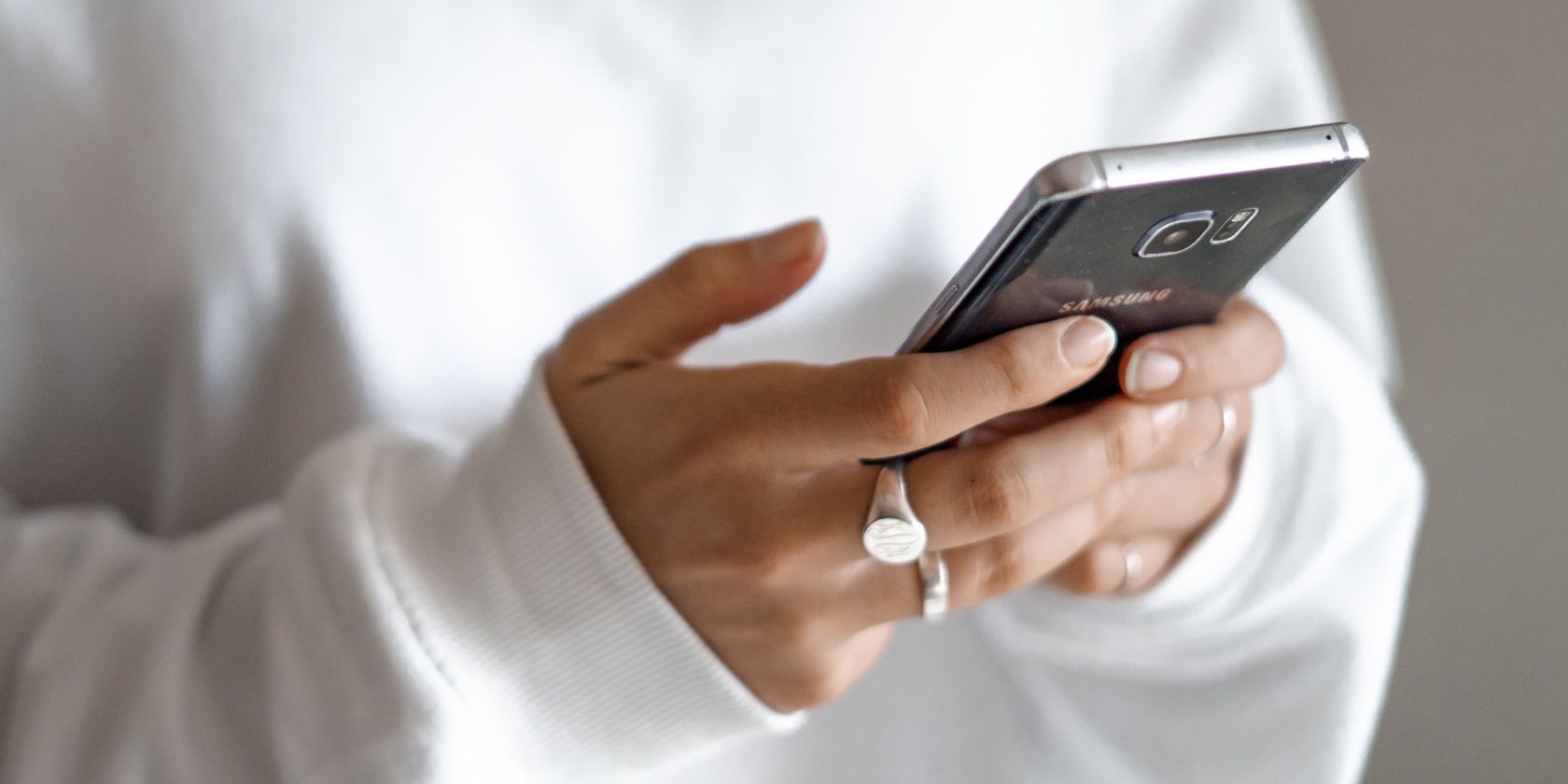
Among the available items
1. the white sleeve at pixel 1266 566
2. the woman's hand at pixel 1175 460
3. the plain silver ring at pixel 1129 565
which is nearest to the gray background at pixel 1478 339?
the white sleeve at pixel 1266 566

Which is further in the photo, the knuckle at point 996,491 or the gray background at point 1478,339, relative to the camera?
the gray background at point 1478,339

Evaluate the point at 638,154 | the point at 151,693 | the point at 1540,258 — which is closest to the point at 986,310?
the point at 638,154

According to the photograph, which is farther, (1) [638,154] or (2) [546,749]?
(1) [638,154]

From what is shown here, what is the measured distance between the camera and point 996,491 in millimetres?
485

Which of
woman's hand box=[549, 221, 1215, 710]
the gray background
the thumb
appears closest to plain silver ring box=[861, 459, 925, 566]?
woman's hand box=[549, 221, 1215, 710]

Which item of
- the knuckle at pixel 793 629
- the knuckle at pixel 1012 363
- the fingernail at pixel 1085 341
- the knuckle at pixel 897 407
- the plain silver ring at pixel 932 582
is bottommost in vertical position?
the knuckle at pixel 793 629

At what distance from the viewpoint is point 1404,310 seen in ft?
3.26

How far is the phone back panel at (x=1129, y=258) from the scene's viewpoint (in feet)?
Answer: 1.30

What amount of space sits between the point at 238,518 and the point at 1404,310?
100 cm

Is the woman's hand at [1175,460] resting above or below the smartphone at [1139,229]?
below

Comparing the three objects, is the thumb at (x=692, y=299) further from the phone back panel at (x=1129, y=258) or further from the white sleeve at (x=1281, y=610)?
the white sleeve at (x=1281, y=610)

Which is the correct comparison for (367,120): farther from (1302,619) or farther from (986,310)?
(1302,619)

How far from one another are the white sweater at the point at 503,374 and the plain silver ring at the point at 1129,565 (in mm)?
23

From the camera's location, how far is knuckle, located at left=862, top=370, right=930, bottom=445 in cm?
45
